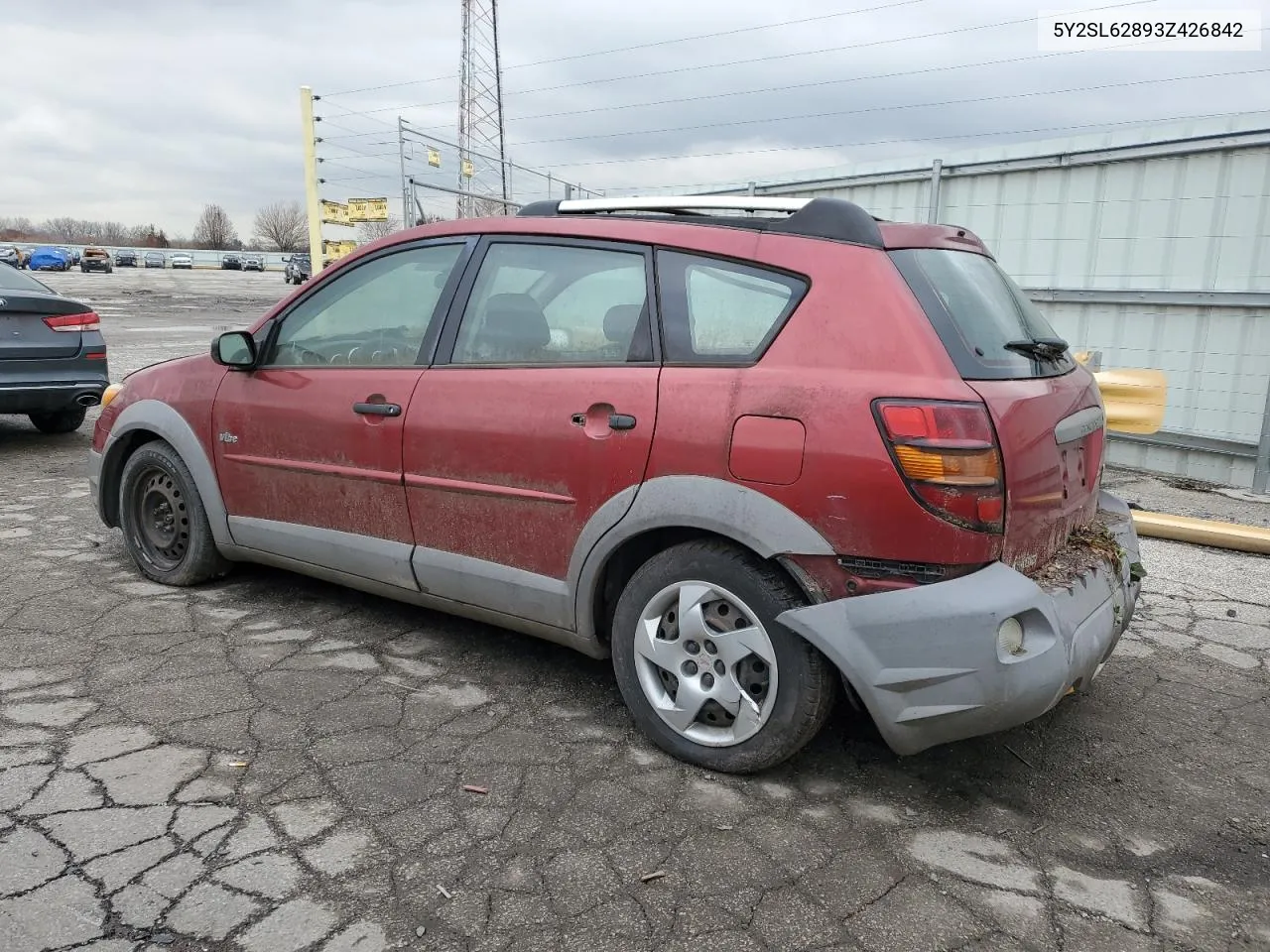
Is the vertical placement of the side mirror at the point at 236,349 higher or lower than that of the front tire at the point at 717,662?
higher

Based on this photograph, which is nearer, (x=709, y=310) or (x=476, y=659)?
(x=709, y=310)

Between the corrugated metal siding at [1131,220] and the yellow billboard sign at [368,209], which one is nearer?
the corrugated metal siding at [1131,220]

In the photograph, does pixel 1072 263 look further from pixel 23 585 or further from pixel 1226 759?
pixel 23 585

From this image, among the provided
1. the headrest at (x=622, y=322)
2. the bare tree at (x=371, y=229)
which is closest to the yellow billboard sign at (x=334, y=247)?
the bare tree at (x=371, y=229)

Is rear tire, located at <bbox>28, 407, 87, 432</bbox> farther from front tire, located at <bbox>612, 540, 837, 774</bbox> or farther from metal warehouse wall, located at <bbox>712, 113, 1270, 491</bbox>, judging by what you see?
metal warehouse wall, located at <bbox>712, 113, 1270, 491</bbox>

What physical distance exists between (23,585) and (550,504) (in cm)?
282

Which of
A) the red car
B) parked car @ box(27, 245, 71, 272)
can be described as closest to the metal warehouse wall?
the red car

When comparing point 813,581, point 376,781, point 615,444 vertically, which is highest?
point 615,444

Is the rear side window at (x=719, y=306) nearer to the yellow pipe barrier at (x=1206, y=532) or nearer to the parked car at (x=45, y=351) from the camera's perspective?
the yellow pipe barrier at (x=1206, y=532)

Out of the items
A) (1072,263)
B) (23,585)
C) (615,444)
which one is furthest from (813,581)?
(1072,263)

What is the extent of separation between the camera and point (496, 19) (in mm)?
32062

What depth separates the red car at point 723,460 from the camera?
96.1 inches

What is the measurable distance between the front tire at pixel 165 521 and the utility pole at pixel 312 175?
445 inches

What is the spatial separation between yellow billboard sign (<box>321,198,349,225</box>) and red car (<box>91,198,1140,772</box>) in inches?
524
